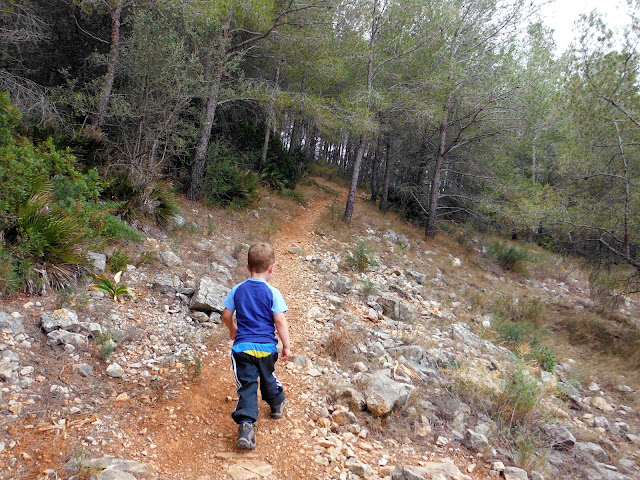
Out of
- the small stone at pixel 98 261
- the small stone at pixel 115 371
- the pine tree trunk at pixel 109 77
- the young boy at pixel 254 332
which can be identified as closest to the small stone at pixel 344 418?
the young boy at pixel 254 332

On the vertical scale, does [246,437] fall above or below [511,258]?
below

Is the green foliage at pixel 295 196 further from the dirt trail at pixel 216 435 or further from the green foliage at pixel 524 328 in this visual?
the dirt trail at pixel 216 435

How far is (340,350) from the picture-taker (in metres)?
5.00

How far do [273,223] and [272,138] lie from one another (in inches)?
301

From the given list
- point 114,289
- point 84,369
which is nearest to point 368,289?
point 114,289

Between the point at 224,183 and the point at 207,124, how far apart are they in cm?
206

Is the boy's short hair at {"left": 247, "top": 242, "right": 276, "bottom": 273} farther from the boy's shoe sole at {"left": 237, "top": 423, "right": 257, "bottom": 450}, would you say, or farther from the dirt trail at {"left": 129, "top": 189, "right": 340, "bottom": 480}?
the dirt trail at {"left": 129, "top": 189, "right": 340, "bottom": 480}

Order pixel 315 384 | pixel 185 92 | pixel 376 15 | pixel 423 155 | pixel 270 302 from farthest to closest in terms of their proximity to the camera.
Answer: pixel 423 155, pixel 376 15, pixel 185 92, pixel 315 384, pixel 270 302

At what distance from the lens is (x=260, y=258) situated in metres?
3.15

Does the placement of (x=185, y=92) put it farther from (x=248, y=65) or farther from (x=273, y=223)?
(x=248, y=65)

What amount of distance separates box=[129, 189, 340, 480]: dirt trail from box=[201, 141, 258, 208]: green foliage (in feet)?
25.1

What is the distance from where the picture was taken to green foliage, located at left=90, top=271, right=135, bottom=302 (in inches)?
192

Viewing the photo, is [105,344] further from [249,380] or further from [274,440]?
[274,440]

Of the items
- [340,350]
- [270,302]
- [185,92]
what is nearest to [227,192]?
[185,92]
